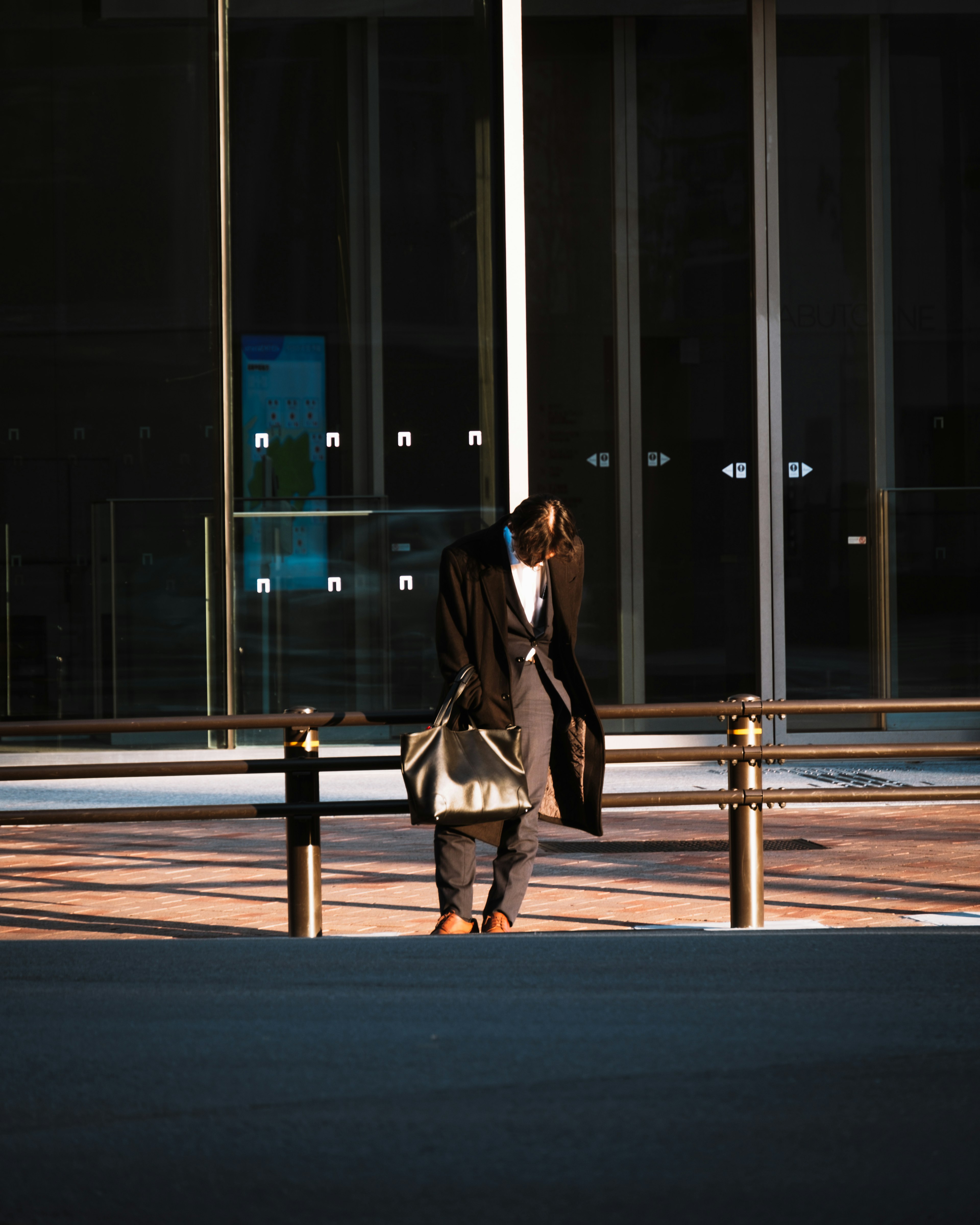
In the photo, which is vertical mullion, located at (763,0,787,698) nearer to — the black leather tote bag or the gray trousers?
the gray trousers

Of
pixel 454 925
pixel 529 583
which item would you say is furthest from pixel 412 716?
pixel 454 925

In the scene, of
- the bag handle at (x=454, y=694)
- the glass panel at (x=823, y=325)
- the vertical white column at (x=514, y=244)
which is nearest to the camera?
the bag handle at (x=454, y=694)

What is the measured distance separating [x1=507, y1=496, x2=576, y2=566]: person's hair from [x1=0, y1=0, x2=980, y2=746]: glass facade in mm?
7127

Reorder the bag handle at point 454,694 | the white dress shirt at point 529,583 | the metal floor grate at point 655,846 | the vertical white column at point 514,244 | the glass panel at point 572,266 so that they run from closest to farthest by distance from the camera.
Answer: the bag handle at point 454,694 → the white dress shirt at point 529,583 → the metal floor grate at point 655,846 → the vertical white column at point 514,244 → the glass panel at point 572,266

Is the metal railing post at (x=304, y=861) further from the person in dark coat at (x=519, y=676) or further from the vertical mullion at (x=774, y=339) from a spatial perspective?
the vertical mullion at (x=774, y=339)

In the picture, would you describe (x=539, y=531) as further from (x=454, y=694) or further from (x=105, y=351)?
(x=105, y=351)

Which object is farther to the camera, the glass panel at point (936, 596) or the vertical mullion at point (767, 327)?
the glass panel at point (936, 596)

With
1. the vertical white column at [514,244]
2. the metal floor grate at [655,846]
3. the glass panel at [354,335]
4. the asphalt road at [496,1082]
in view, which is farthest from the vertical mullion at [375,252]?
the asphalt road at [496,1082]

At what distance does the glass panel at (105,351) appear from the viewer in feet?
44.5

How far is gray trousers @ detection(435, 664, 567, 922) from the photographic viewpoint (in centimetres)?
636

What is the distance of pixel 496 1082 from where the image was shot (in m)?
4.17

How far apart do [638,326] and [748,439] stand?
4.65ft

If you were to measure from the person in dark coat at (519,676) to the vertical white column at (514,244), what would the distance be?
279 inches

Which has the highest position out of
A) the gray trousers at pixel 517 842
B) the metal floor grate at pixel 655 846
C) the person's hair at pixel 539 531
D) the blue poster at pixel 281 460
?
the blue poster at pixel 281 460
